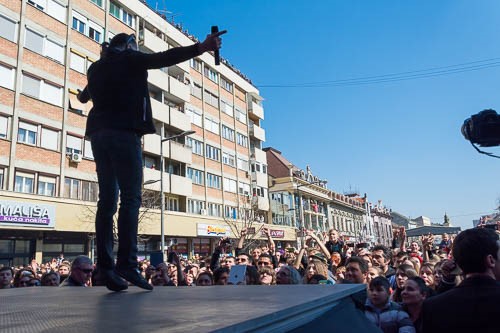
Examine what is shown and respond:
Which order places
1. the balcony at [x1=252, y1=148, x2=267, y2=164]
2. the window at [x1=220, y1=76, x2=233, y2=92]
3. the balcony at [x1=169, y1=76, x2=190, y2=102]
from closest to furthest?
the balcony at [x1=169, y1=76, x2=190, y2=102]
the window at [x1=220, y1=76, x2=233, y2=92]
the balcony at [x1=252, y1=148, x2=267, y2=164]

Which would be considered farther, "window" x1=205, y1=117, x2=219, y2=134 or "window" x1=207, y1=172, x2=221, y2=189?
"window" x1=205, y1=117, x2=219, y2=134

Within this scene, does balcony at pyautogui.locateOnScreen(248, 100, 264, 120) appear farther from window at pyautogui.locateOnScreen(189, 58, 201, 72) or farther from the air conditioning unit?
the air conditioning unit

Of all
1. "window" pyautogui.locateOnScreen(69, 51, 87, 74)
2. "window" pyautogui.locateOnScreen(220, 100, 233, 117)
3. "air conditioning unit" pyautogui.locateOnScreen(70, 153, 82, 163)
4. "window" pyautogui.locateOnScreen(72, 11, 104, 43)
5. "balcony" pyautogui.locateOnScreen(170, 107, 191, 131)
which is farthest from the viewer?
"window" pyautogui.locateOnScreen(220, 100, 233, 117)

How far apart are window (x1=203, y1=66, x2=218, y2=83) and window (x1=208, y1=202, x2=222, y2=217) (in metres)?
11.9

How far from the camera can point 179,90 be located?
1341 inches

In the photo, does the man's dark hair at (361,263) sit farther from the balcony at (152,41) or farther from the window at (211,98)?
the window at (211,98)

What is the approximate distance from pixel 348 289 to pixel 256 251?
7484 millimetres

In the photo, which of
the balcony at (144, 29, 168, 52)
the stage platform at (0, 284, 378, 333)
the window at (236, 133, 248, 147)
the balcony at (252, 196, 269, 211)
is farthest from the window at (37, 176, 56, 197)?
the balcony at (252, 196, 269, 211)

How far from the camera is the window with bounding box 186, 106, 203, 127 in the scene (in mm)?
36312

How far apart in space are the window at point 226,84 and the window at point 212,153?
23.2ft

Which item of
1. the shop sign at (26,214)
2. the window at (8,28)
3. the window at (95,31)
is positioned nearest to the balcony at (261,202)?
the window at (95,31)

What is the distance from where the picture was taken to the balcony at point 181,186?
31766 mm

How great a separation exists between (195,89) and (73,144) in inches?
610

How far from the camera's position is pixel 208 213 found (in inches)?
1448
